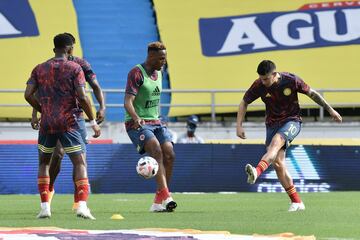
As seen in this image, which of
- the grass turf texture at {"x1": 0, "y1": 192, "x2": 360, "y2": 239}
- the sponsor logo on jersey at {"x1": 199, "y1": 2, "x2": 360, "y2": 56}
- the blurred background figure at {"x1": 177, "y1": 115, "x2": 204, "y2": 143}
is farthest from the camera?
the sponsor logo on jersey at {"x1": 199, "y1": 2, "x2": 360, "y2": 56}

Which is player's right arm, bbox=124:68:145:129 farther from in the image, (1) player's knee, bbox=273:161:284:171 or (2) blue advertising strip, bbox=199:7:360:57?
(2) blue advertising strip, bbox=199:7:360:57

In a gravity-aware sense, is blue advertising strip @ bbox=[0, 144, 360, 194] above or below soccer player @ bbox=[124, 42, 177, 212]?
below

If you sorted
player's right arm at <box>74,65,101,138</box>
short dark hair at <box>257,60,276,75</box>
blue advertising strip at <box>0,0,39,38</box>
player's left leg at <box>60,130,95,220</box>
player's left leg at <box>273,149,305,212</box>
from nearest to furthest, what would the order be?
player's right arm at <box>74,65,101,138</box>, player's left leg at <box>60,130,95,220</box>, short dark hair at <box>257,60,276,75</box>, player's left leg at <box>273,149,305,212</box>, blue advertising strip at <box>0,0,39,38</box>

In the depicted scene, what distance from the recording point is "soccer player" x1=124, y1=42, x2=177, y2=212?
48.2 ft

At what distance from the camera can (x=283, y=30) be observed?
2895 cm

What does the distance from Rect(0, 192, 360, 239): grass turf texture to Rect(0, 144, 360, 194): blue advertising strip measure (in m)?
2.35

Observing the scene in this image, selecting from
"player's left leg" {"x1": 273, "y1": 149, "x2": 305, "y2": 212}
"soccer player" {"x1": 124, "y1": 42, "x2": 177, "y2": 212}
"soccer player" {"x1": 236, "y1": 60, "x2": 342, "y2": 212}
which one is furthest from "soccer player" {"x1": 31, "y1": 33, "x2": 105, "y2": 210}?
"player's left leg" {"x1": 273, "y1": 149, "x2": 305, "y2": 212}

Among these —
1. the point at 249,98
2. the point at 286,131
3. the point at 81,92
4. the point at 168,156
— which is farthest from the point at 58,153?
the point at 286,131

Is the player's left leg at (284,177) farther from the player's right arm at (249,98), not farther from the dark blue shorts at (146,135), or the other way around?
the dark blue shorts at (146,135)

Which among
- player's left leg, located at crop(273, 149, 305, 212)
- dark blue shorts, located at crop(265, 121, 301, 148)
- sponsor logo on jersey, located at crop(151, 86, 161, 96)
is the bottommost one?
player's left leg, located at crop(273, 149, 305, 212)

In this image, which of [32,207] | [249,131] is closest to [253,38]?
[249,131]

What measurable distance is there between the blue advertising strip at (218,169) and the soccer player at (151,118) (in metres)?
6.70

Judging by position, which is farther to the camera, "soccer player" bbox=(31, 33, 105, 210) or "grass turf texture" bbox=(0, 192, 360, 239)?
"soccer player" bbox=(31, 33, 105, 210)

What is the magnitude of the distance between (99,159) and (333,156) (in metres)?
4.59
